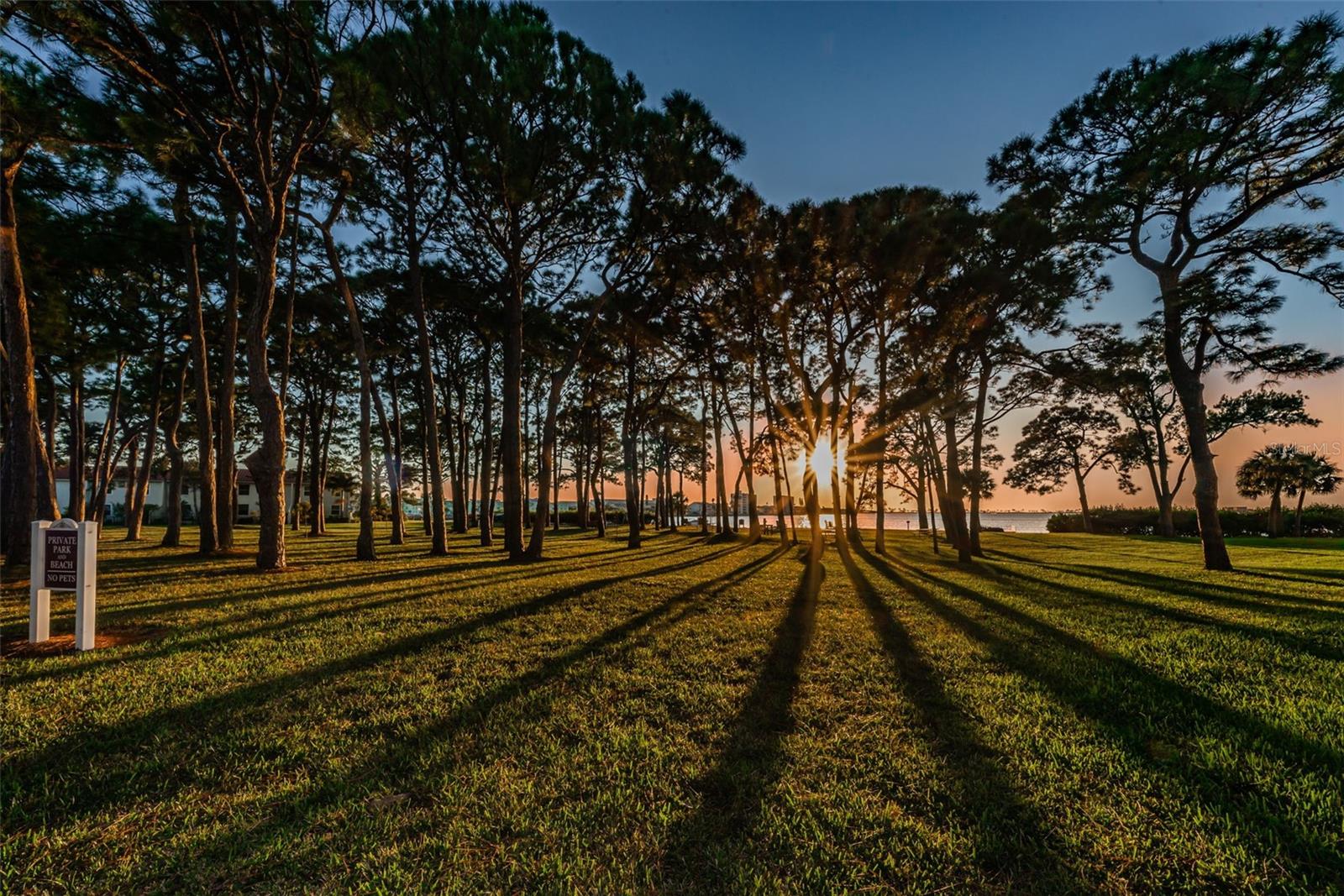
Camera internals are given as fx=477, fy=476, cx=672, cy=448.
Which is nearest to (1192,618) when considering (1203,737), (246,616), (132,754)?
(1203,737)

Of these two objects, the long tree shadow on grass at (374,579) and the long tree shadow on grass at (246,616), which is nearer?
the long tree shadow on grass at (246,616)

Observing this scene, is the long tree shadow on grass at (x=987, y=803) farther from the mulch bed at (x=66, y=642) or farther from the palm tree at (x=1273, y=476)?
the palm tree at (x=1273, y=476)

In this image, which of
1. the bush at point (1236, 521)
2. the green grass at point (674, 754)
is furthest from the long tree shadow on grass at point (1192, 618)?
the bush at point (1236, 521)

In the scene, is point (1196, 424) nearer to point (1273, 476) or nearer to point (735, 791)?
point (735, 791)

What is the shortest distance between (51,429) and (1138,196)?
37.0m

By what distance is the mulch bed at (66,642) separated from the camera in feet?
16.0

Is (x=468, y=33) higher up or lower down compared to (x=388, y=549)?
higher up

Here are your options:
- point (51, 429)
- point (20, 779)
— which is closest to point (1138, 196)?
point (20, 779)

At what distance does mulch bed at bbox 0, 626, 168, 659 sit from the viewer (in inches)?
192

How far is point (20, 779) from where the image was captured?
273 centimetres

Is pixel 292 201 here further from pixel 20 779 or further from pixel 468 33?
pixel 20 779

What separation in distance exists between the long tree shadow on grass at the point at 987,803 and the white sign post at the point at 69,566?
7959 mm

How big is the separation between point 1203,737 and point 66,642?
1056 cm

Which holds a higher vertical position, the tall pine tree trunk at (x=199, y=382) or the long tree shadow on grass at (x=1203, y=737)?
the tall pine tree trunk at (x=199, y=382)
